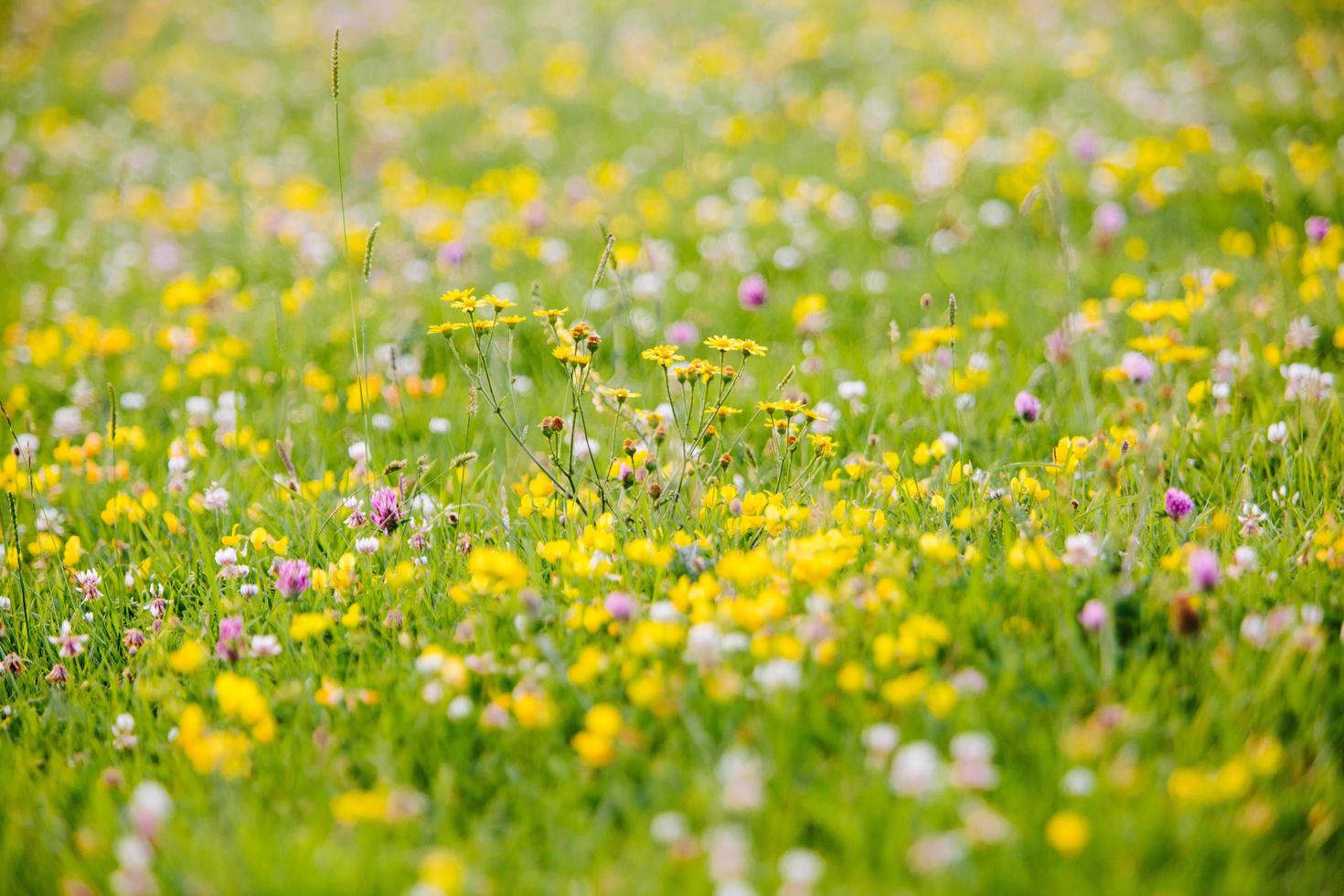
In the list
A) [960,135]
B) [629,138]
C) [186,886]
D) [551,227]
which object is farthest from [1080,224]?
[186,886]

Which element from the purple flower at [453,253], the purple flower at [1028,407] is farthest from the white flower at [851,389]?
the purple flower at [453,253]

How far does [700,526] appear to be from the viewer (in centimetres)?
269

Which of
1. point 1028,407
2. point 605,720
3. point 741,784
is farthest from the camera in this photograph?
point 1028,407

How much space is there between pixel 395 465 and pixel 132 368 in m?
2.36

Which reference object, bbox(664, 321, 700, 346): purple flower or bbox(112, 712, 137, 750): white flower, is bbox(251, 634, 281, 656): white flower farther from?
bbox(664, 321, 700, 346): purple flower

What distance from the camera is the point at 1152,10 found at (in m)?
9.26

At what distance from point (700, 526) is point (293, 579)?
104 cm

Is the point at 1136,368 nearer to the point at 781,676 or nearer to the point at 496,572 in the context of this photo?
the point at 781,676

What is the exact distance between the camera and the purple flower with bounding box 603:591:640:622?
2131 millimetres

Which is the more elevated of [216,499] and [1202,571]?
[1202,571]

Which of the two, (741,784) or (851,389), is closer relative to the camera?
(741,784)

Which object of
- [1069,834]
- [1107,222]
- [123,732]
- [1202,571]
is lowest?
[123,732]

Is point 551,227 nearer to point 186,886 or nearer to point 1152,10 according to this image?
point 186,886

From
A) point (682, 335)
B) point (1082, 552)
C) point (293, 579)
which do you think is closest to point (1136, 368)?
point (1082, 552)
